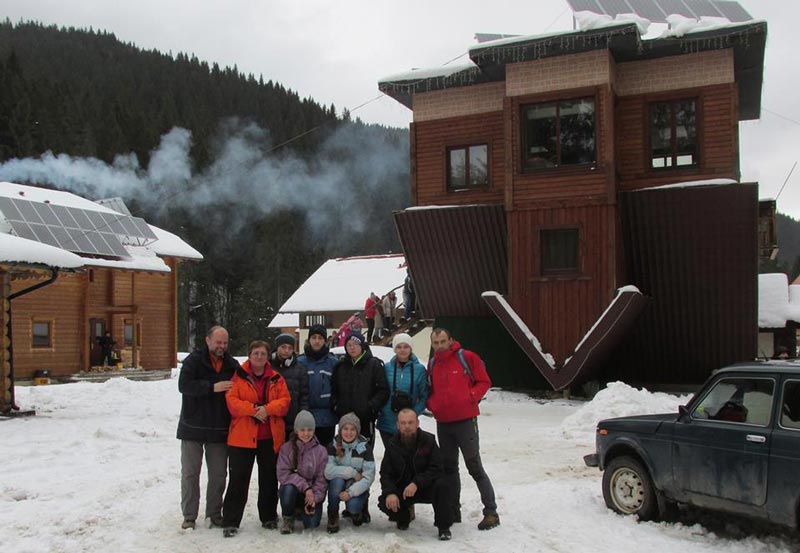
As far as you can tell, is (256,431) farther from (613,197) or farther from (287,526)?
(613,197)

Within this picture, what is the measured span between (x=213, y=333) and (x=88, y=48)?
95.7 metres

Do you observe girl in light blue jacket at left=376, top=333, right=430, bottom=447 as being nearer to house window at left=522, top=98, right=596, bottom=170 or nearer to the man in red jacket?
the man in red jacket

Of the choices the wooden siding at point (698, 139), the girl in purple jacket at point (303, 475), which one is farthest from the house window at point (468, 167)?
the girl in purple jacket at point (303, 475)

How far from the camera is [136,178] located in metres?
53.3

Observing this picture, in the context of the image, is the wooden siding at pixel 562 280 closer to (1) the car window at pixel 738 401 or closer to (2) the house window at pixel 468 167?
(2) the house window at pixel 468 167

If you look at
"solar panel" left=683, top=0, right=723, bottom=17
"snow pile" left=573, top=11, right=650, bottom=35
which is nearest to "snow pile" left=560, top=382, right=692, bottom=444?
"snow pile" left=573, top=11, right=650, bottom=35

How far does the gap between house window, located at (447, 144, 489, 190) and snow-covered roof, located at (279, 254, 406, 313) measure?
21.1m

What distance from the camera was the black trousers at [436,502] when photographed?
7.17 metres

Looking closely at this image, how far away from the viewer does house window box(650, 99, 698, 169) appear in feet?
63.1

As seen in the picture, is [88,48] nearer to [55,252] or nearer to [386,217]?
[386,217]

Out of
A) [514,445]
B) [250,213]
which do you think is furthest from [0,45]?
[514,445]

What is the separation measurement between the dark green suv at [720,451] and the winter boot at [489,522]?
1399 millimetres

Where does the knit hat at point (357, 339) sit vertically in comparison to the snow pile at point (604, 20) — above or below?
below

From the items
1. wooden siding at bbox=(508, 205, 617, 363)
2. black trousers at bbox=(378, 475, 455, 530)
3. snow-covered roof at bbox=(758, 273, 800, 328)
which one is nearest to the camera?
black trousers at bbox=(378, 475, 455, 530)
